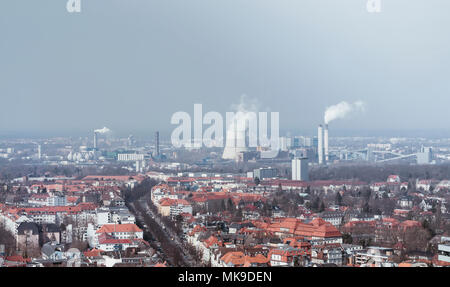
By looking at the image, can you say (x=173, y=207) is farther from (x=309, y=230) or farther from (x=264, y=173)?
(x=264, y=173)

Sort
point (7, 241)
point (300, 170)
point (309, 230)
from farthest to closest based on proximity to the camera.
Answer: point (300, 170) → point (309, 230) → point (7, 241)

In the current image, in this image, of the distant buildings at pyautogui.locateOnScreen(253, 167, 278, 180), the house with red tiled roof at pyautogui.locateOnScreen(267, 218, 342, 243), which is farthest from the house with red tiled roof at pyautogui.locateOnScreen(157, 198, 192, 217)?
the distant buildings at pyautogui.locateOnScreen(253, 167, 278, 180)

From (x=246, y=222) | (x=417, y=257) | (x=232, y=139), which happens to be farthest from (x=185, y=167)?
(x=417, y=257)

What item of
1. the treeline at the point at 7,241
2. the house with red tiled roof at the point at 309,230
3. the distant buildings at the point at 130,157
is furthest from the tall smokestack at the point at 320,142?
the treeline at the point at 7,241

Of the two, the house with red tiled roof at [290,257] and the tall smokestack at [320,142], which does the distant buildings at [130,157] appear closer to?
the tall smokestack at [320,142]

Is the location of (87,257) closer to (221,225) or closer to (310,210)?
(221,225)

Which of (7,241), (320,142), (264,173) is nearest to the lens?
(7,241)

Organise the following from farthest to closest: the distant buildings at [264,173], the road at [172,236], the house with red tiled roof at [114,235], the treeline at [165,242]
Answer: the distant buildings at [264,173] < the house with red tiled roof at [114,235] < the road at [172,236] < the treeline at [165,242]

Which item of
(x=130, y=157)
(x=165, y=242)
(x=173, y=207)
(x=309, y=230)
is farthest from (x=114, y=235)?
(x=130, y=157)

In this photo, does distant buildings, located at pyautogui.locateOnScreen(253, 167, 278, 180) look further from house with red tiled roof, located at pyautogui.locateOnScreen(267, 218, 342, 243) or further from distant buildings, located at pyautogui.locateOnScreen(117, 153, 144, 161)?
house with red tiled roof, located at pyautogui.locateOnScreen(267, 218, 342, 243)
